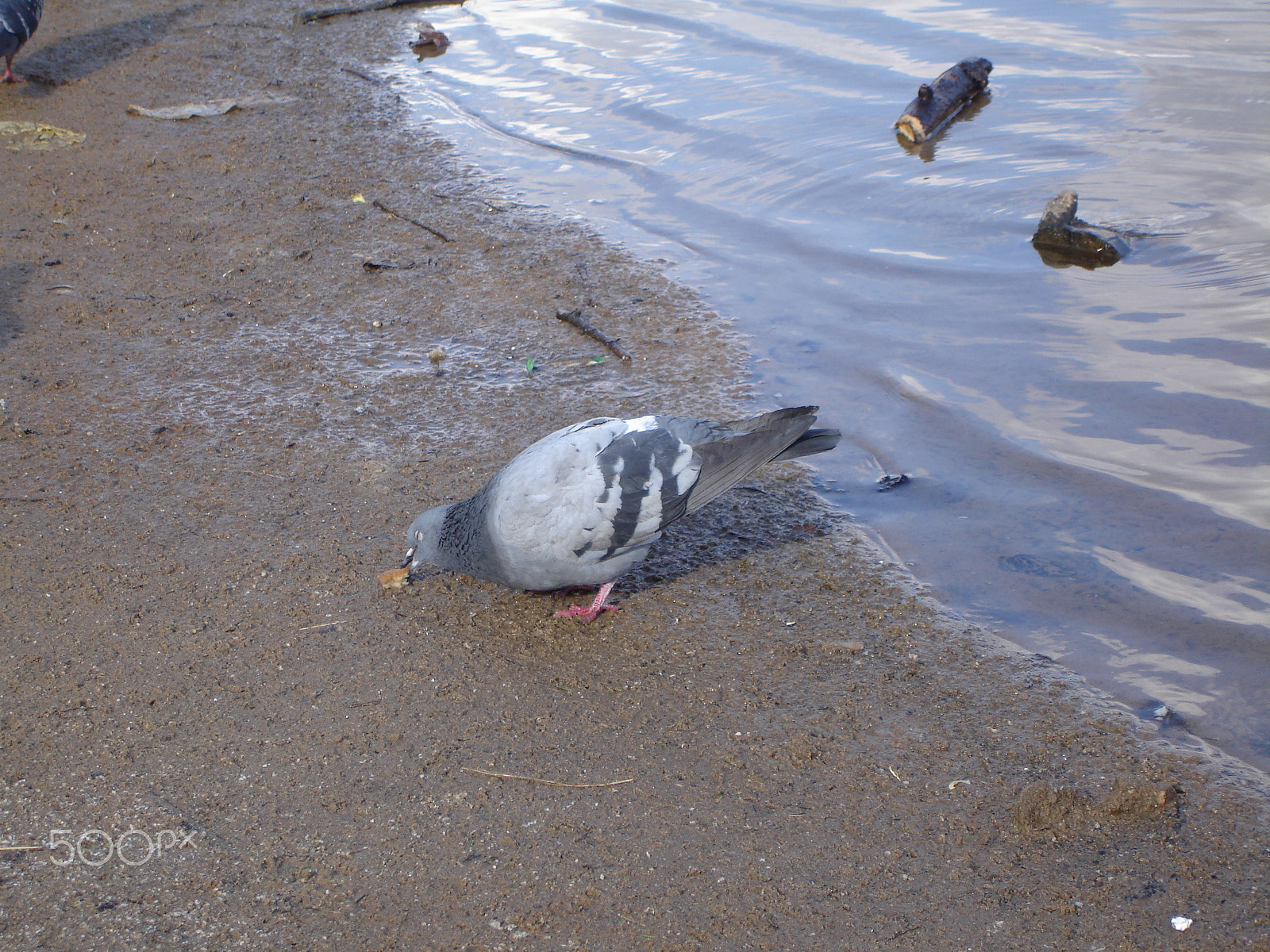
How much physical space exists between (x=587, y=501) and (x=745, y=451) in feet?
2.20

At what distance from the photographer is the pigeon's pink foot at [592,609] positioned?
3.62 metres

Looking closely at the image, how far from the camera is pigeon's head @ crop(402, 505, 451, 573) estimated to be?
3.57 meters

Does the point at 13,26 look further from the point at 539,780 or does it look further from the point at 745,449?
the point at 539,780

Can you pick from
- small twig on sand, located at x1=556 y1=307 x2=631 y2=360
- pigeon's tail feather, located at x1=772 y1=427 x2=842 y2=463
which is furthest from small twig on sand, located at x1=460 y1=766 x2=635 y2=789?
small twig on sand, located at x1=556 y1=307 x2=631 y2=360

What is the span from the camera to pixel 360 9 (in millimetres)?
11414

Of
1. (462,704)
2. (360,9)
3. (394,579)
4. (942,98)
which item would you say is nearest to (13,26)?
(360,9)

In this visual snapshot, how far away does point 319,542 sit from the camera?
384 cm

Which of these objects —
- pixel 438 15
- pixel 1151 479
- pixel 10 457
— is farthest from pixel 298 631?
pixel 438 15

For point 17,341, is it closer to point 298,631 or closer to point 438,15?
point 298,631

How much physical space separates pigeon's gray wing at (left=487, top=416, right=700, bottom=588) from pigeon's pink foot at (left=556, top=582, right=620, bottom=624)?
0.26ft

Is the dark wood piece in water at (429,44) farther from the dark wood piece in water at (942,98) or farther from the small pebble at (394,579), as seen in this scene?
the small pebble at (394,579)

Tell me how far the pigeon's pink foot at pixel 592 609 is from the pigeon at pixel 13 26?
8.33 meters

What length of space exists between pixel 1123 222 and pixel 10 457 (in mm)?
6820

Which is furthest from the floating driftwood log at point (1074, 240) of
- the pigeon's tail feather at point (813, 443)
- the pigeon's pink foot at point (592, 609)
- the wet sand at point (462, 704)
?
the pigeon's pink foot at point (592, 609)
